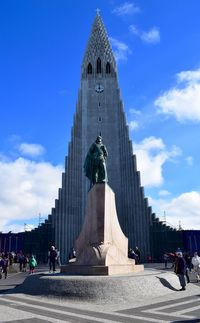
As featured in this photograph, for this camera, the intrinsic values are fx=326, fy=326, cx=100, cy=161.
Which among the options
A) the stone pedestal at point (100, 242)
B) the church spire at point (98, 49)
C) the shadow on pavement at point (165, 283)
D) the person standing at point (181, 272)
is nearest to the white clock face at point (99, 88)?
the church spire at point (98, 49)

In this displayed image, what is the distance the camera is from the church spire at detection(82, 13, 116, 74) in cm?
5216

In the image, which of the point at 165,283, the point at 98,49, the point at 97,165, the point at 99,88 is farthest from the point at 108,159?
the point at 165,283

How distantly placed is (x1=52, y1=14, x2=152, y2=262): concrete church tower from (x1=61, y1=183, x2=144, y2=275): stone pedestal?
2752 centimetres

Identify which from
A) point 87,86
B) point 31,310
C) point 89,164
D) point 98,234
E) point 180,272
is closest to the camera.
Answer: point 31,310

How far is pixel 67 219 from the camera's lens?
4266cm

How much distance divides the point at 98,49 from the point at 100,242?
4494 centimetres

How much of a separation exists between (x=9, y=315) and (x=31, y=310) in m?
0.82

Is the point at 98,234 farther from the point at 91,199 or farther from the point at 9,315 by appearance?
the point at 9,315

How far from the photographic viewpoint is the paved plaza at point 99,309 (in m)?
7.28

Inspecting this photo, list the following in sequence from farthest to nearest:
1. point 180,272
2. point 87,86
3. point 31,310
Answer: point 87,86
point 180,272
point 31,310

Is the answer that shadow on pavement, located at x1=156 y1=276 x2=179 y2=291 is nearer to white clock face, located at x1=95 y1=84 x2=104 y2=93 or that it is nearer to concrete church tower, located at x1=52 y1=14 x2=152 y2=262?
concrete church tower, located at x1=52 y1=14 x2=152 y2=262

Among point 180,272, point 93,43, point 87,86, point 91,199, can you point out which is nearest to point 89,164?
point 91,199

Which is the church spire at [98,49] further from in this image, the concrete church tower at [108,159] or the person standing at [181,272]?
the person standing at [181,272]

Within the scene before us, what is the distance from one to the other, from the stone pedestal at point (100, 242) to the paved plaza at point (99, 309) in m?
2.53
